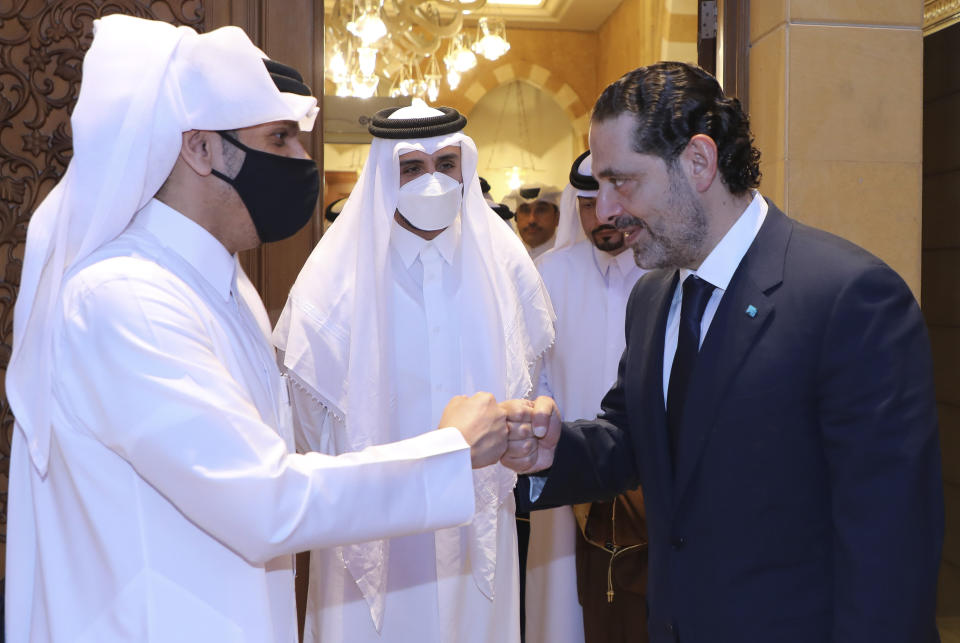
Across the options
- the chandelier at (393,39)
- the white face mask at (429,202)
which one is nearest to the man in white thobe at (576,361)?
the white face mask at (429,202)

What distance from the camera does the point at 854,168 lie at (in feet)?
11.9

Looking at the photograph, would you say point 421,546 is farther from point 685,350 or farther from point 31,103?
point 31,103

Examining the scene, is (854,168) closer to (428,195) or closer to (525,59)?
(428,195)

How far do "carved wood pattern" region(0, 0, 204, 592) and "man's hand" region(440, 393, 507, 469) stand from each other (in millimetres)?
1998

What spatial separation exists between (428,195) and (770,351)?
1704 mm

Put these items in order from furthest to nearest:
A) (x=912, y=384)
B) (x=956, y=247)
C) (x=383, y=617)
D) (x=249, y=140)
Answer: (x=956, y=247) → (x=383, y=617) → (x=249, y=140) → (x=912, y=384)

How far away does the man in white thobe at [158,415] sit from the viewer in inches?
59.7

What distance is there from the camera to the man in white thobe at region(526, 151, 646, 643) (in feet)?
12.1

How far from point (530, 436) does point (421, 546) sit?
89 centimetres

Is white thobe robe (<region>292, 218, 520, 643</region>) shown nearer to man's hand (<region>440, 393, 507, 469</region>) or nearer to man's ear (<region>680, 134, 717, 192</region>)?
man's hand (<region>440, 393, 507, 469</region>)

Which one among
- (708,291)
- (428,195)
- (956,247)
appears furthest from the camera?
(956,247)

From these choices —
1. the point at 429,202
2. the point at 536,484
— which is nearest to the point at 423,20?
the point at 429,202

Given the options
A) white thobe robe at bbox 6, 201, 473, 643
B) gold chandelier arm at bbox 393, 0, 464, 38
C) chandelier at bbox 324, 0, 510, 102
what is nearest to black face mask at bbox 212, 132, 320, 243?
white thobe robe at bbox 6, 201, 473, 643

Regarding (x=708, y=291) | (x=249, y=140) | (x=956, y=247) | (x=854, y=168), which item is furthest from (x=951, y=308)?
(x=249, y=140)
